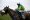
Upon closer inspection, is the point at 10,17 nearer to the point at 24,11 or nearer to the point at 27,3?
the point at 24,11

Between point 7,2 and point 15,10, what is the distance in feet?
0.74

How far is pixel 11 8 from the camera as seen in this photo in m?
1.02

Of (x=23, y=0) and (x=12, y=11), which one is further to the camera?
(x=23, y=0)

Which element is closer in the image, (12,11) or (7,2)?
(12,11)

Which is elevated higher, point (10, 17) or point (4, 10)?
point (4, 10)

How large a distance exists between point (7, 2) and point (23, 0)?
0.99 ft

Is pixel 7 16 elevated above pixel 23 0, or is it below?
below

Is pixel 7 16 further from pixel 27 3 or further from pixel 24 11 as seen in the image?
pixel 27 3

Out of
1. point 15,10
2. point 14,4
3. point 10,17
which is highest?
point 14,4

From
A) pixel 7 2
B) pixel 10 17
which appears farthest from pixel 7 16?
pixel 7 2

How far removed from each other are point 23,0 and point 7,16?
42cm

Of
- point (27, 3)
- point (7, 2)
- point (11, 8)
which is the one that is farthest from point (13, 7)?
point (27, 3)

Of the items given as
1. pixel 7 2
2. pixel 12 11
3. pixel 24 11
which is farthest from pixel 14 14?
pixel 7 2

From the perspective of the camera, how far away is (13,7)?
3.40ft
